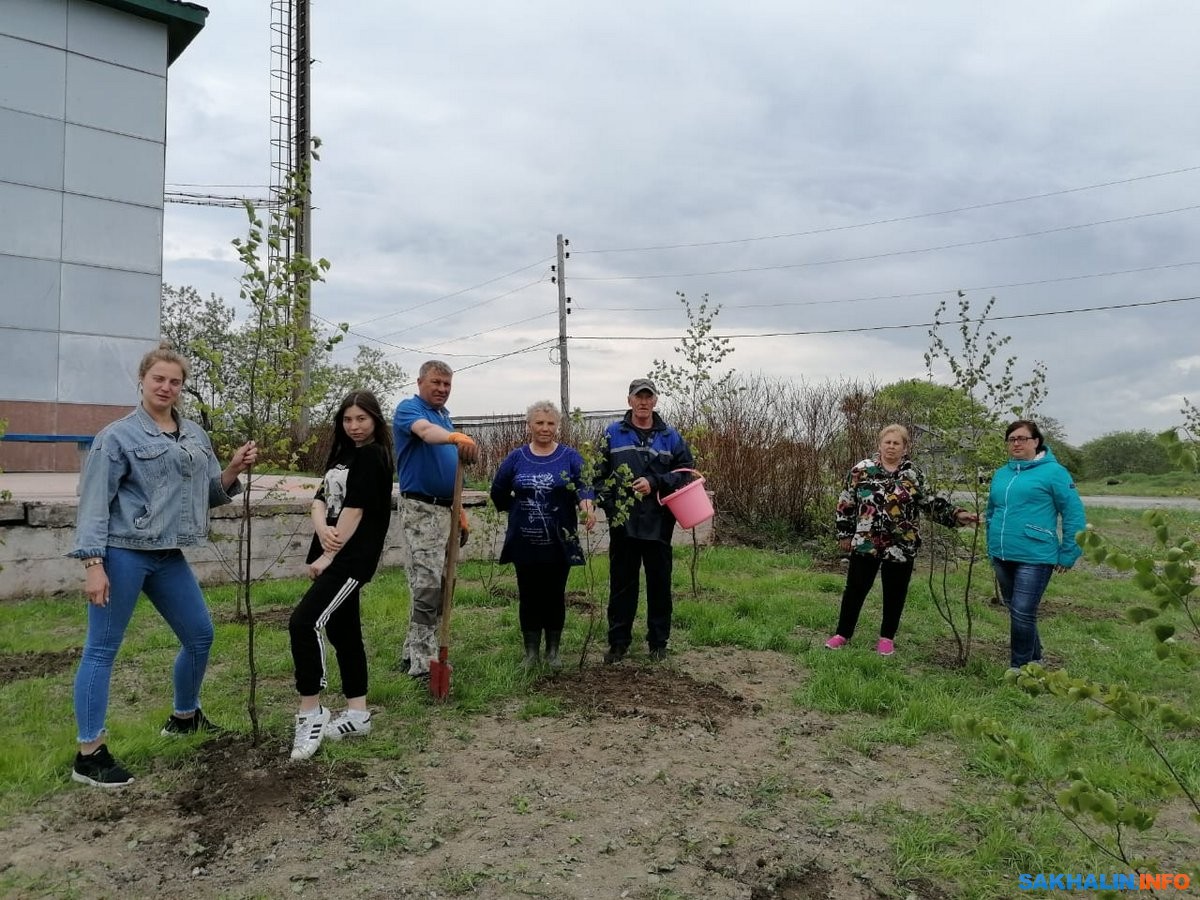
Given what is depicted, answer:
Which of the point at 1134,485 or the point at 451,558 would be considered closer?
the point at 451,558

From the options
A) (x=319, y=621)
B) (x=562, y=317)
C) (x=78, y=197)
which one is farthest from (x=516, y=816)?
(x=562, y=317)

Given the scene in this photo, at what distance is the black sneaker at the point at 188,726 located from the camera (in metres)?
3.61

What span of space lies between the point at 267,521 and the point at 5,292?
28.7 ft

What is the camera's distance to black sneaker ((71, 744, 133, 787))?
312cm

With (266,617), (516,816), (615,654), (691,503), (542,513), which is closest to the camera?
(516,816)

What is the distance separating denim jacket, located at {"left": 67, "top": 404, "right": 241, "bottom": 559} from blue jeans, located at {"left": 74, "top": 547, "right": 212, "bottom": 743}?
9 cm

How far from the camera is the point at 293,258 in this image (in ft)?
11.1

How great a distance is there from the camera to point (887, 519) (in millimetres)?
5129

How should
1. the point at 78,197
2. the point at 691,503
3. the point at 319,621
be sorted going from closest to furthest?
1. the point at 319,621
2. the point at 691,503
3. the point at 78,197

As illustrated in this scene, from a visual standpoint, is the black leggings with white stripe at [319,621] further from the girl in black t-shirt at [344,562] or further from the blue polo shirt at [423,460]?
the blue polo shirt at [423,460]

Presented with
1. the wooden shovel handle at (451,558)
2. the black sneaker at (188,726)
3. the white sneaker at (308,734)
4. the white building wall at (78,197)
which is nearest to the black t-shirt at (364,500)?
the wooden shovel handle at (451,558)

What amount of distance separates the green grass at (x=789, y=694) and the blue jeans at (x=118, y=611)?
338mm

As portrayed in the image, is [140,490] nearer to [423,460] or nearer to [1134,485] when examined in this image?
[423,460]

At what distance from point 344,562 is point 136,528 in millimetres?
808
